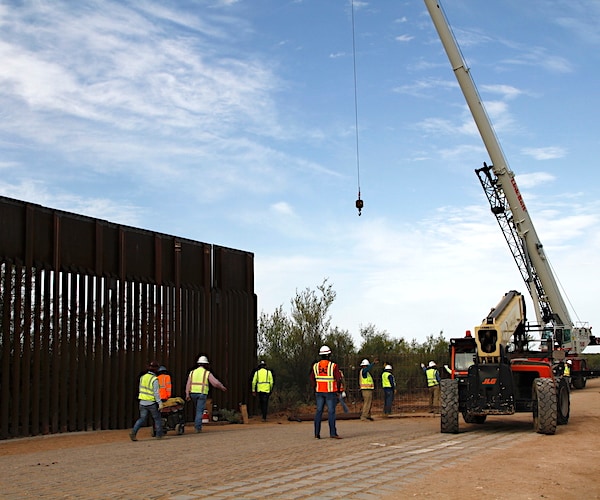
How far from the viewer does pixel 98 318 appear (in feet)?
66.5

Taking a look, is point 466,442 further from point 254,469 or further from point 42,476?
point 42,476

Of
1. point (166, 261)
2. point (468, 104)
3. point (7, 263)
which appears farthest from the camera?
point (468, 104)

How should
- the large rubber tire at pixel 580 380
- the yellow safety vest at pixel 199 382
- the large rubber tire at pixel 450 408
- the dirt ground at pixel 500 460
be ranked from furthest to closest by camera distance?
1. the large rubber tire at pixel 580 380
2. the yellow safety vest at pixel 199 382
3. the large rubber tire at pixel 450 408
4. the dirt ground at pixel 500 460

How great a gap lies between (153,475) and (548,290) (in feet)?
86.6

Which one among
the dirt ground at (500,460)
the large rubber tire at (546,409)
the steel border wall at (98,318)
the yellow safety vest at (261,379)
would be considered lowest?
the dirt ground at (500,460)

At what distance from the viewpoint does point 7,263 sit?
17781 millimetres

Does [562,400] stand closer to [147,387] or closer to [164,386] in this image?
[164,386]

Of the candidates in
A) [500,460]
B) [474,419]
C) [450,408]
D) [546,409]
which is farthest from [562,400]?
[500,460]

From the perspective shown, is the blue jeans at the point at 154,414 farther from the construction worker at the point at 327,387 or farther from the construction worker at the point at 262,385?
the construction worker at the point at 262,385

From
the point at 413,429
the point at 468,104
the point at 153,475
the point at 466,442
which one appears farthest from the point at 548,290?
the point at 153,475

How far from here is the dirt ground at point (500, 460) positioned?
8961 mm

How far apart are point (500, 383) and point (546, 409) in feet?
4.37

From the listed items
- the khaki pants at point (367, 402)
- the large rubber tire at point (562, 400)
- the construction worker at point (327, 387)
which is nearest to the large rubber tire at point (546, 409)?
the large rubber tire at point (562, 400)

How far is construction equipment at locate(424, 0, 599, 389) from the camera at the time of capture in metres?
31.1
